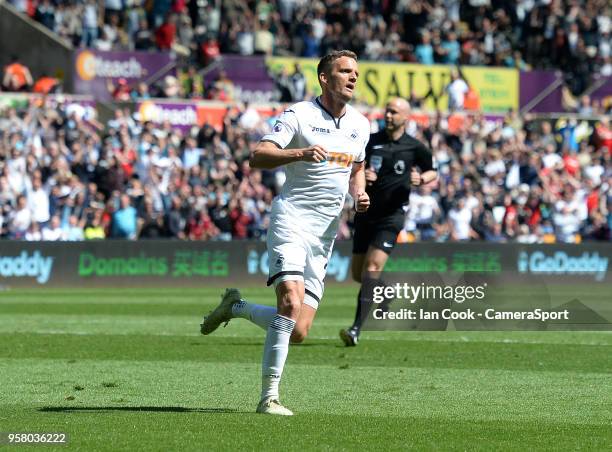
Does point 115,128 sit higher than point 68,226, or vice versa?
point 115,128

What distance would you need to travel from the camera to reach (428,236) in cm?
3012

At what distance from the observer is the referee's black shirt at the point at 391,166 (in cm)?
1567

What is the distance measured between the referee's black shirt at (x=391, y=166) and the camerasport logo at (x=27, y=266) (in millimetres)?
12443

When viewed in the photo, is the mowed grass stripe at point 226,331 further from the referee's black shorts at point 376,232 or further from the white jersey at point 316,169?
the white jersey at point 316,169

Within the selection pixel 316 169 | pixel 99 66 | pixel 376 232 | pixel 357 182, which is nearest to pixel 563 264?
pixel 99 66

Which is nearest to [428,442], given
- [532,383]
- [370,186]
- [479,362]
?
[532,383]

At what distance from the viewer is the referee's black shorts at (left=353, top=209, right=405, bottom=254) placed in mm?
15383

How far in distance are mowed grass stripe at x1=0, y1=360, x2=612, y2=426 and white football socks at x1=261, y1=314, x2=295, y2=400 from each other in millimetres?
479

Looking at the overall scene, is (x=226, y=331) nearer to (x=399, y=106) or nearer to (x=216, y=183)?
(x=399, y=106)

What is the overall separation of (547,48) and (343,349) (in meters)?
27.6

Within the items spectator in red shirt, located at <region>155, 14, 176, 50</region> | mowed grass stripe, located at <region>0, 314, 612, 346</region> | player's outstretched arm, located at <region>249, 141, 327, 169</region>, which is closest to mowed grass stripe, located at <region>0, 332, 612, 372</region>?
mowed grass stripe, located at <region>0, 314, 612, 346</region>

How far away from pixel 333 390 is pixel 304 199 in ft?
6.52

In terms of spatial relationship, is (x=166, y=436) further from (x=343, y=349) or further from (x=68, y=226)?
(x=68, y=226)

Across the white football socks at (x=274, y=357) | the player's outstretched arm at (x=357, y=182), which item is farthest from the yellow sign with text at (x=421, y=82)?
the white football socks at (x=274, y=357)
